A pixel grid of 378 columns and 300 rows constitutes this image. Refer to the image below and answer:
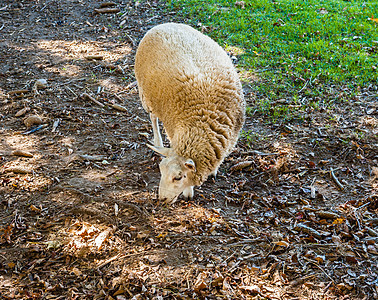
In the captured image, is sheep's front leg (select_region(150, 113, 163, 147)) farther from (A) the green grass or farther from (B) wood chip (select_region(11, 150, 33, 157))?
(A) the green grass

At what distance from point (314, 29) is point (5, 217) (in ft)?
26.0

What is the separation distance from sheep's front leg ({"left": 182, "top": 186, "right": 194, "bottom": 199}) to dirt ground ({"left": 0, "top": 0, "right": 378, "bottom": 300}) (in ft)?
0.39

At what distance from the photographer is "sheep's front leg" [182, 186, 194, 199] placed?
4.17 meters

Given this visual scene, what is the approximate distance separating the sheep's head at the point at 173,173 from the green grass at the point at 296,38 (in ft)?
10.6

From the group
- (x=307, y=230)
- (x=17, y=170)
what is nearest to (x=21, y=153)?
(x=17, y=170)

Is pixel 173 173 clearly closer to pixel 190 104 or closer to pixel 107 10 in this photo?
pixel 190 104

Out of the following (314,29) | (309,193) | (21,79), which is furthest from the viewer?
(314,29)

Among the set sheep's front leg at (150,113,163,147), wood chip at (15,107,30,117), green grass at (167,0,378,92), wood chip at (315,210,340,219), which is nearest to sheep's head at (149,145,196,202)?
sheep's front leg at (150,113,163,147)

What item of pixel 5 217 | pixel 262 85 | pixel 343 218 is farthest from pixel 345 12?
pixel 5 217

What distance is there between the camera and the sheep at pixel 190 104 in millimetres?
3814

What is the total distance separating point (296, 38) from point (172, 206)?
598cm

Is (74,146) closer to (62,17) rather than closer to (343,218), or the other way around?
(343,218)

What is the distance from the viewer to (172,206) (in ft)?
13.6

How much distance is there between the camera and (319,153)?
4863 millimetres
